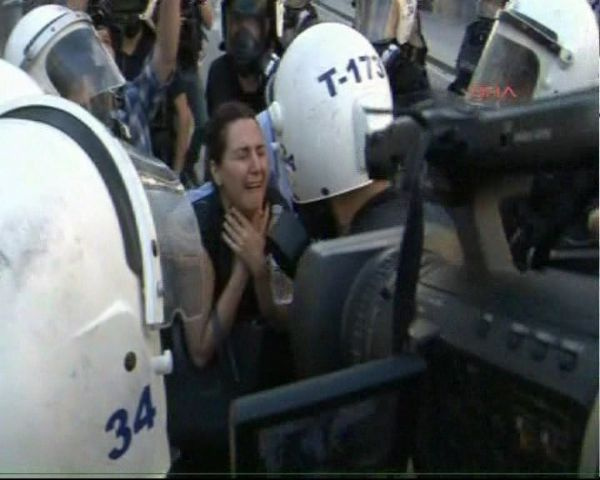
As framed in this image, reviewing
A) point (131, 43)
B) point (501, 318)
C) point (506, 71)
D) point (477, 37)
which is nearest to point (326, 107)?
point (506, 71)

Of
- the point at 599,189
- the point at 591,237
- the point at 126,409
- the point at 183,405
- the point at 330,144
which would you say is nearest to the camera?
the point at 599,189

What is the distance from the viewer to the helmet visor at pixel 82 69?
4.76 meters

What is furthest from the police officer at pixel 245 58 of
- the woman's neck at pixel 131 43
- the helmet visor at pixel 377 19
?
the helmet visor at pixel 377 19

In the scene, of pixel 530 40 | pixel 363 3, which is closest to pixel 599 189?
pixel 530 40

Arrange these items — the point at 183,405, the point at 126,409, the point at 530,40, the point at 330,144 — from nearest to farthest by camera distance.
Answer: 1. the point at 126,409
2. the point at 183,405
3. the point at 330,144
4. the point at 530,40

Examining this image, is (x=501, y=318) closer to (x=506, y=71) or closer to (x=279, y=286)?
(x=279, y=286)

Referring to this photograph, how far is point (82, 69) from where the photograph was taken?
4828 mm

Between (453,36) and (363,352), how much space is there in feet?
44.5

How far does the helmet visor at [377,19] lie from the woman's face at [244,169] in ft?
14.3

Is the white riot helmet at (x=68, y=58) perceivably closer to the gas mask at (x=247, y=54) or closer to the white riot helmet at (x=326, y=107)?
the white riot helmet at (x=326, y=107)

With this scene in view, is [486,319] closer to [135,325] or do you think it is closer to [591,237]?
[591,237]

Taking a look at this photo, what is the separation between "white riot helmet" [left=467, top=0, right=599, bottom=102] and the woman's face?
25.5 inches

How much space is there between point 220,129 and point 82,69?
103cm

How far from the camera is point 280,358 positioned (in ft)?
11.4
